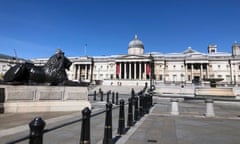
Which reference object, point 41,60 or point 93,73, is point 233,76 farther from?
point 41,60

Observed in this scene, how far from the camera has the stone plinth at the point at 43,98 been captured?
34.0 ft

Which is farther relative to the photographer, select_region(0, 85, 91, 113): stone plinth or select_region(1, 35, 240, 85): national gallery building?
select_region(1, 35, 240, 85): national gallery building

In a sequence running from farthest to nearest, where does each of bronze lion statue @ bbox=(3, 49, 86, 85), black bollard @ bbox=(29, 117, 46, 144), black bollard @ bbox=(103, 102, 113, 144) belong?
bronze lion statue @ bbox=(3, 49, 86, 85) < black bollard @ bbox=(103, 102, 113, 144) < black bollard @ bbox=(29, 117, 46, 144)

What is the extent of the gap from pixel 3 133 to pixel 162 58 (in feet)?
284

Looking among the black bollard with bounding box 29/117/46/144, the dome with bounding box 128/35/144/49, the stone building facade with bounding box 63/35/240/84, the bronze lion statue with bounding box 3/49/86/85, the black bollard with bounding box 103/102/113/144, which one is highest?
the dome with bounding box 128/35/144/49

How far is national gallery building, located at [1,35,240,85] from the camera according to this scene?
271 ft

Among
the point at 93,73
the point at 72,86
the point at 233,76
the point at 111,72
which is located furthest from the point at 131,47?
the point at 72,86

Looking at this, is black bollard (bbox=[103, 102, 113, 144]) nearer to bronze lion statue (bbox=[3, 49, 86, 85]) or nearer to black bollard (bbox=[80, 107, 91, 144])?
black bollard (bbox=[80, 107, 91, 144])

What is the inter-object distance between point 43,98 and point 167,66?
8279 centimetres

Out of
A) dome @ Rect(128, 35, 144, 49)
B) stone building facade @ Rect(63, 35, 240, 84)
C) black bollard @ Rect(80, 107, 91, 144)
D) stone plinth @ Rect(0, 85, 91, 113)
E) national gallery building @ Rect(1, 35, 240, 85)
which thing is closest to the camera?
black bollard @ Rect(80, 107, 91, 144)

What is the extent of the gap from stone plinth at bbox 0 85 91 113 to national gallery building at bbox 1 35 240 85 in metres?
63.4

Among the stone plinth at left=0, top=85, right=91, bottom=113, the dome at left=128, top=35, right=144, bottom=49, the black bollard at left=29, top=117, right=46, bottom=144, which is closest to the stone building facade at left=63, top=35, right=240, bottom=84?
the dome at left=128, top=35, right=144, bottom=49

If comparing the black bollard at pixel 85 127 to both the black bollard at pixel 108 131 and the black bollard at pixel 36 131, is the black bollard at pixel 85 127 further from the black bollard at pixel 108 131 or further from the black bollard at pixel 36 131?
the black bollard at pixel 36 131

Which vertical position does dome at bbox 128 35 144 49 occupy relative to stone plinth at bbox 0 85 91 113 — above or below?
above
